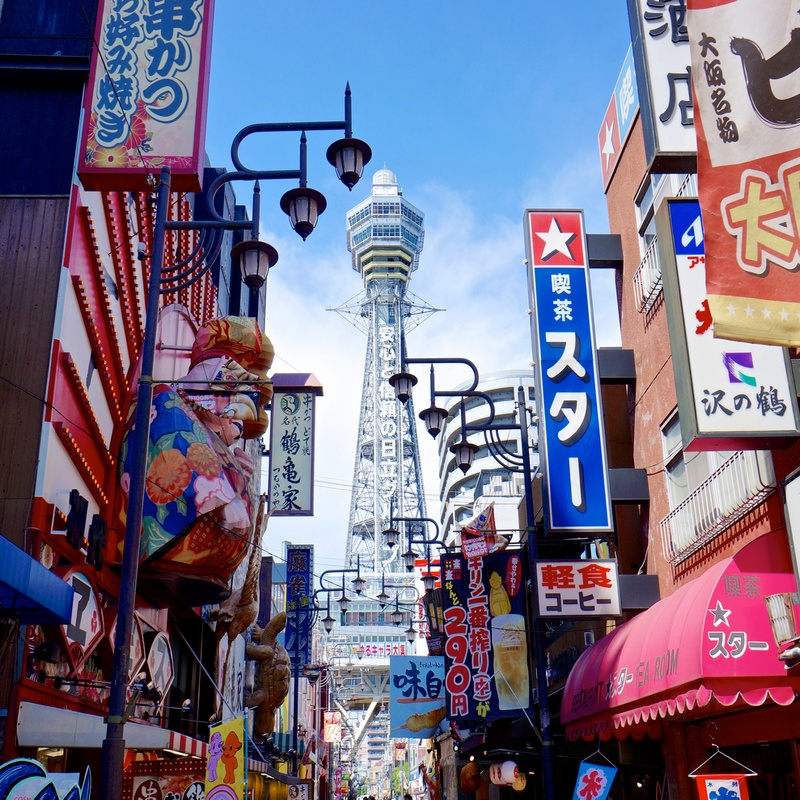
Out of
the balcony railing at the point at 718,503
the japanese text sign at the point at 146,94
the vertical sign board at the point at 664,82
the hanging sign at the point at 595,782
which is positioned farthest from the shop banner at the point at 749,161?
the hanging sign at the point at 595,782

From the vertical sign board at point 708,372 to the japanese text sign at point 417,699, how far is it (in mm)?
22308

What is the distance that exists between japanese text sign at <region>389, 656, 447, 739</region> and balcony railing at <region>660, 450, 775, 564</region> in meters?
17.2

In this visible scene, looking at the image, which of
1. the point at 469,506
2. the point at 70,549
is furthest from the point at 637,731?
the point at 469,506

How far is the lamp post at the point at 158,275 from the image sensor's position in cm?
850

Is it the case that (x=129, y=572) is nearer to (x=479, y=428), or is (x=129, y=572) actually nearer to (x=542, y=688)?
(x=542, y=688)

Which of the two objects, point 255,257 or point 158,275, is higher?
point 255,257

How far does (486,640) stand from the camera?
19516 mm

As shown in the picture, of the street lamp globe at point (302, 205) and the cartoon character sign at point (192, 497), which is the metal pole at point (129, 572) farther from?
the cartoon character sign at point (192, 497)

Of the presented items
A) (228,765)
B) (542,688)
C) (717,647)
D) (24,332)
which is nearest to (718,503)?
(717,647)

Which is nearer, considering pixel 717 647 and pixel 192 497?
pixel 717 647

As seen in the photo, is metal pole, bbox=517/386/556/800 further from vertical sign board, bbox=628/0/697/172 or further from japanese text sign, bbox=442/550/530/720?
vertical sign board, bbox=628/0/697/172

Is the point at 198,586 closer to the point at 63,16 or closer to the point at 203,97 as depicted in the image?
the point at 203,97

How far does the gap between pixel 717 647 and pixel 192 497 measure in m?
7.93

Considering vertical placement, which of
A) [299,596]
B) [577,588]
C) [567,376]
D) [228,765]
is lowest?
[228,765]
